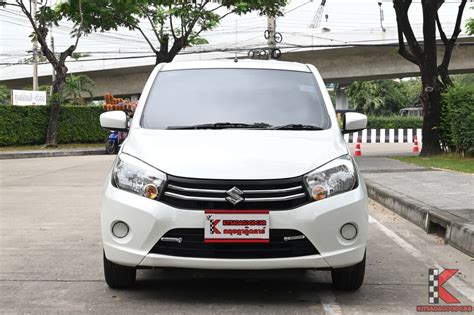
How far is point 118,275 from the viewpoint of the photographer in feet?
15.7

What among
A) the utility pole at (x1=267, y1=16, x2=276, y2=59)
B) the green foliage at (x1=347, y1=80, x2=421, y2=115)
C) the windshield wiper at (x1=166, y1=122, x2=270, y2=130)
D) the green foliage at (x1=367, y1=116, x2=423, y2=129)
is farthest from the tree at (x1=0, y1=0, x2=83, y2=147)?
the green foliage at (x1=347, y1=80, x2=421, y2=115)

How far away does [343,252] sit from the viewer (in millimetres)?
4414

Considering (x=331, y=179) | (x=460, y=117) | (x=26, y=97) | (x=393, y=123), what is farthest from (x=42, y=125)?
(x=393, y=123)

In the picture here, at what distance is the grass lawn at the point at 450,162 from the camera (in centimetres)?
1538

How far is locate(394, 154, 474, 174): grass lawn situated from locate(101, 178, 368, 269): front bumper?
1063cm

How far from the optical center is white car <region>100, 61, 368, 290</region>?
4.21m

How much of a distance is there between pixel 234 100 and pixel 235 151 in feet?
3.41

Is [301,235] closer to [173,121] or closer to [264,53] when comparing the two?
[173,121]

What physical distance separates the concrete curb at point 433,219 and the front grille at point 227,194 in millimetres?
2954

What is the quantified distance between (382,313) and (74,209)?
6.32m

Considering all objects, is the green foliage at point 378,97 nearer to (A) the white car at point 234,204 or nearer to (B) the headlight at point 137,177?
(A) the white car at point 234,204

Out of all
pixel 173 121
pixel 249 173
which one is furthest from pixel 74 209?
pixel 249 173

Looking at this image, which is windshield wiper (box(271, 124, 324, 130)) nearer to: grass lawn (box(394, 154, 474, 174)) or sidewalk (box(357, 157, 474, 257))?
sidewalk (box(357, 157, 474, 257))

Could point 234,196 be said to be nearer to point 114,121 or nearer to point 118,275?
point 118,275
